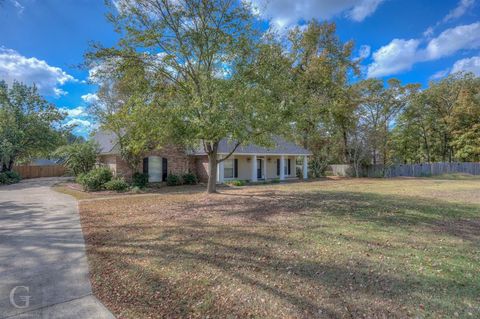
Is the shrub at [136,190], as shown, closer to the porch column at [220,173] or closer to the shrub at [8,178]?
the porch column at [220,173]

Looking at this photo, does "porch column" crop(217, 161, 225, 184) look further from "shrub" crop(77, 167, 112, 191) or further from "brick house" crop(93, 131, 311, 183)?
"shrub" crop(77, 167, 112, 191)

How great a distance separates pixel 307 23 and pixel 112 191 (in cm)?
2819

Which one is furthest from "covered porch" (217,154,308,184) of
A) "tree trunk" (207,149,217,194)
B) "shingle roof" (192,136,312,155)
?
"tree trunk" (207,149,217,194)

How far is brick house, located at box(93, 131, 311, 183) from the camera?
1855cm

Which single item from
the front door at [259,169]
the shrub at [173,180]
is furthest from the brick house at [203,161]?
the shrub at [173,180]

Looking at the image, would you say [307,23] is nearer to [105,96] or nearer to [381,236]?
[105,96]

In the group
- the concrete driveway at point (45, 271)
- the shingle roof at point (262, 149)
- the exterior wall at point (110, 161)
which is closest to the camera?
the concrete driveway at point (45, 271)

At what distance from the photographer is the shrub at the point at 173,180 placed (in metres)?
18.9

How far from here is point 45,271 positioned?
4422mm

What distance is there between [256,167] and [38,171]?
26229 mm

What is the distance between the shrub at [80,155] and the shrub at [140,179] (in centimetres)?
384

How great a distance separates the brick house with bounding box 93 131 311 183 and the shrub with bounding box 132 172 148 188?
768 mm

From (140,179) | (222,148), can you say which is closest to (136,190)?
(140,179)

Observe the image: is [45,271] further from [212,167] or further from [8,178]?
[8,178]
